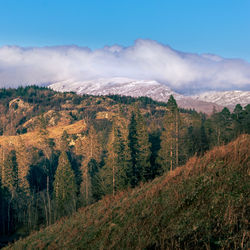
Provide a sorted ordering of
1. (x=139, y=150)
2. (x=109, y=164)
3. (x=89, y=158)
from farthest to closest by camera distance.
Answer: (x=89, y=158) < (x=139, y=150) < (x=109, y=164)

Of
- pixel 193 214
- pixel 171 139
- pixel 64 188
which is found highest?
pixel 193 214

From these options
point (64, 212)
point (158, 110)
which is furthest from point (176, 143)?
point (158, 110)

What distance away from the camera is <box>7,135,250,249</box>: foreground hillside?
5.10 m

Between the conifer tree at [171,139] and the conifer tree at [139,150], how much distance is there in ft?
9.83

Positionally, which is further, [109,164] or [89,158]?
[89,158]

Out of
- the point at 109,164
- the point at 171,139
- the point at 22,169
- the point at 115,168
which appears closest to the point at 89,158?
the point at 109,164

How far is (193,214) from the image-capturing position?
6.02 metres

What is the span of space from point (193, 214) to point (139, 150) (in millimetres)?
36084

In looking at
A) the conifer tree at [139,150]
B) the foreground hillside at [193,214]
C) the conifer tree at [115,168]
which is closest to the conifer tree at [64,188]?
the conifer tree at [115,168]

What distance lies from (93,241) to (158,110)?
18430 centimetres

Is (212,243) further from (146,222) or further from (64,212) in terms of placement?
(64,212)

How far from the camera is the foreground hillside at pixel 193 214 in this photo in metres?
5.10

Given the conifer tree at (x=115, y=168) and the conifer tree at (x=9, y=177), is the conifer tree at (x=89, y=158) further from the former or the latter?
the conifer tree at (x=9, y=177)

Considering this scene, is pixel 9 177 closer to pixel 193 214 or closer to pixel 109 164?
pixel 109 164
